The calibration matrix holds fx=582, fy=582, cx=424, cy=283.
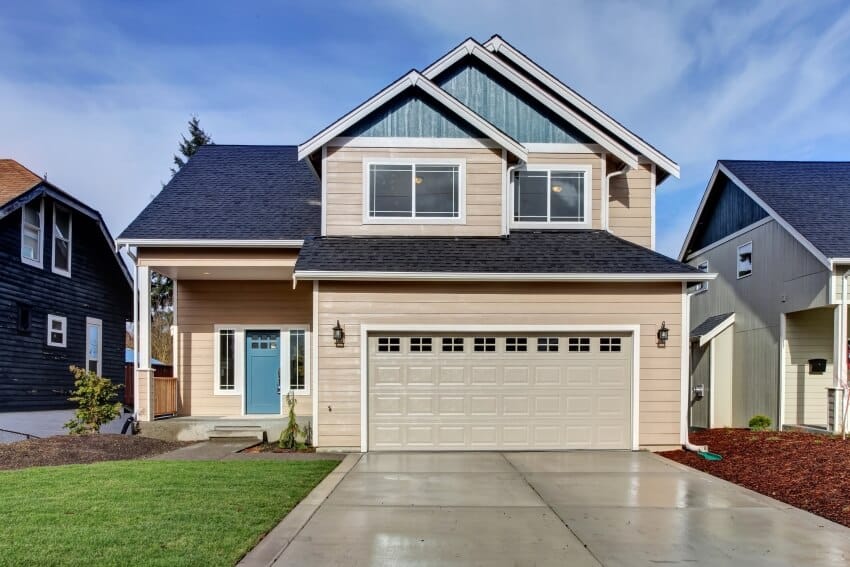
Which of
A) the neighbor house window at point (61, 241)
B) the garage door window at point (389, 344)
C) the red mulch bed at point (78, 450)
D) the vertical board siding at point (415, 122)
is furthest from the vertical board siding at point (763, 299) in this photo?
the neighbor house window at point (61, 241)

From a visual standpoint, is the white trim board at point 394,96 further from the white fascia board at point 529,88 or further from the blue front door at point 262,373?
the blue front door at point 262,373

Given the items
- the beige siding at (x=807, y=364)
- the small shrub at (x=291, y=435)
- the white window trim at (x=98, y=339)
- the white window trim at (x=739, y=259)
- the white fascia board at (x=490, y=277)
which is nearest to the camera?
the white fascia board at (x=490, y=277)

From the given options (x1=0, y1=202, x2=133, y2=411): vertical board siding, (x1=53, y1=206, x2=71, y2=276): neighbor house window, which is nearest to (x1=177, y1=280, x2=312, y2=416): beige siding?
(x1=0, y1=202, x2=133, y2=411): vertical board siding

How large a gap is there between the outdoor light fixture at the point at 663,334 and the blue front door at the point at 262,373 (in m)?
8.22

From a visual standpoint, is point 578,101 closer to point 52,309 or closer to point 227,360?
point 227,360

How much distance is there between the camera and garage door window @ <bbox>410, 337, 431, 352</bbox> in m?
10.3

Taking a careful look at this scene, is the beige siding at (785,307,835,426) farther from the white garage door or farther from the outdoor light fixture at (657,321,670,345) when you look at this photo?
the white garage door

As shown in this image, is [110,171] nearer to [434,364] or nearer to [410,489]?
[434,364]

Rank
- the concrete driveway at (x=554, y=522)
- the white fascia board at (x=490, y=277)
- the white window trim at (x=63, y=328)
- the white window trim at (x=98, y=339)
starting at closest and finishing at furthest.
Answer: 1. the concrete driveway at (x=554, y=522)
2. the white fascia board at (x=490, y=277)
3. the white window trim at (x=63, y=328)
4. the white window trim at (x=98, y=339)

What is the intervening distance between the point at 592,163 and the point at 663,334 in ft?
12.7

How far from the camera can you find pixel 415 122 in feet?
37.5

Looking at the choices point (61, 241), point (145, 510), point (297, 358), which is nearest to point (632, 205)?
point (297, 358)

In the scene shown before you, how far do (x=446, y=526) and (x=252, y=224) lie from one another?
834 centimetres

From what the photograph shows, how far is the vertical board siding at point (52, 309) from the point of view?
13.8 metres
